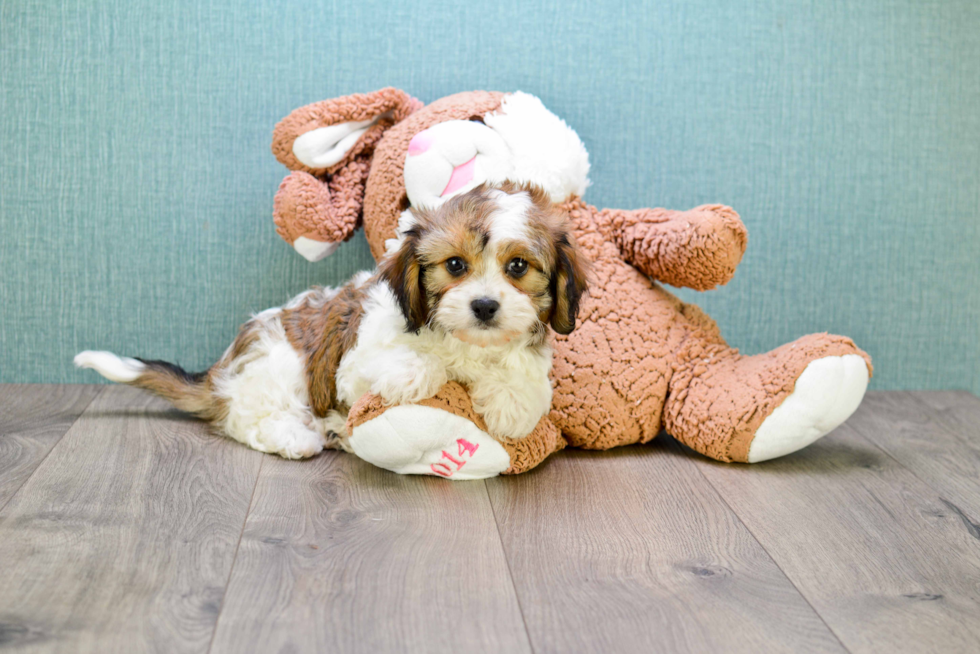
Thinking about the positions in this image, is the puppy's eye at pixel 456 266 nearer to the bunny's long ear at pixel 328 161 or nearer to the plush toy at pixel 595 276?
the plush toy at pixel 595 276

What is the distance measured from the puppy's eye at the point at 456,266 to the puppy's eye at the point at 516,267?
94 millimetres

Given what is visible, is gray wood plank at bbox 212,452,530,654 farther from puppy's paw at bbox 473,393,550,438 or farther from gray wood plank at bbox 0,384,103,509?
gray wood plank at bbox 0,384,103,509

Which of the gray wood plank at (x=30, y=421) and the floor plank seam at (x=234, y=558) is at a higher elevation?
the floor plank seam at (x=234, y=558)

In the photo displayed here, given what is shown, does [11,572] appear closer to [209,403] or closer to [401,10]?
[209,403]

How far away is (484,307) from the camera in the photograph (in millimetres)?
1693

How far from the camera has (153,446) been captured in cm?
217

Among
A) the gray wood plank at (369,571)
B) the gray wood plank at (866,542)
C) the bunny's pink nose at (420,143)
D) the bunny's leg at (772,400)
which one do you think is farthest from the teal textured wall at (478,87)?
the gray wood plank at (369,571)

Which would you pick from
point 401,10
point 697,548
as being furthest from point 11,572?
point 401,10

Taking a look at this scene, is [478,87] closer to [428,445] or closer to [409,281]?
[409,281]

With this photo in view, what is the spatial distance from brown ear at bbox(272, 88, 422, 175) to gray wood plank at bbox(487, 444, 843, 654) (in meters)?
0.96

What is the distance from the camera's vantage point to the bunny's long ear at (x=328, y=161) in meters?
2.22

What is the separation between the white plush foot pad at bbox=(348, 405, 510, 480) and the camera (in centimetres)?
187

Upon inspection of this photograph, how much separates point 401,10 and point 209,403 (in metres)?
1.28

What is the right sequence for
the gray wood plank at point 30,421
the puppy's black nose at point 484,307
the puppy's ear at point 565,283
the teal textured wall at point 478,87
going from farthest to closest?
the teal textured wall at point 478,87 < the gray wood plank at point 30,421 < the puppy's ear at point 565,283 < the puppy's black nose at point 484,307
